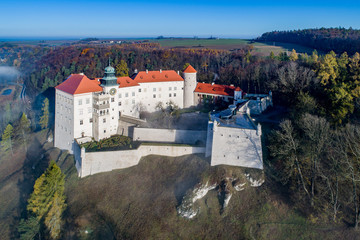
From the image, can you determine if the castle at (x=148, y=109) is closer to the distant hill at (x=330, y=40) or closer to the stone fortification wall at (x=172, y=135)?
the stone fortification wall at (x=172, y=135)

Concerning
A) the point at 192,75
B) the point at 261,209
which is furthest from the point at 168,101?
the point at 261,209

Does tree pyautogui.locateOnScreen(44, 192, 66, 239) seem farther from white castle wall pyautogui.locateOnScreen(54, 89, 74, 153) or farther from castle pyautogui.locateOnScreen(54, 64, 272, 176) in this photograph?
white castle wall pyautogui.locateOnScreen(54, 89, 74, 153)

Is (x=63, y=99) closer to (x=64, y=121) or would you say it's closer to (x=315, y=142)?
(x=64, y=121)

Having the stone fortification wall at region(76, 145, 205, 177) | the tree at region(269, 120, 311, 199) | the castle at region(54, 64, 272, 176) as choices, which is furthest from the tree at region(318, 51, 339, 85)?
the stone fortification wall at region(76, 145, 205, 177)

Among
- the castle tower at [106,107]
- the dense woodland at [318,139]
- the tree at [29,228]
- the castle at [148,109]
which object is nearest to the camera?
the dense woodland at [318,139]

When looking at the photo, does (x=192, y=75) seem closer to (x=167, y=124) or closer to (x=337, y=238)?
(x=167, y=124)

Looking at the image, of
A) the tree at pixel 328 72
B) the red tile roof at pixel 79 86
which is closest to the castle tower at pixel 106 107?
the red tile roof at pixel 79 86

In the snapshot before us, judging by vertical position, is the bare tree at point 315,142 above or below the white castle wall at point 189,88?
below
